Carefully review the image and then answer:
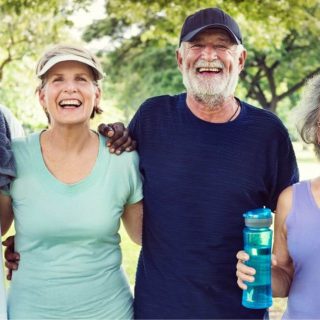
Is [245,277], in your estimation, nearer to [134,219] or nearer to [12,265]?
[134,219]

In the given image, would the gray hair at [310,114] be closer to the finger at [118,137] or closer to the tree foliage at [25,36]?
the finger at [118,137]

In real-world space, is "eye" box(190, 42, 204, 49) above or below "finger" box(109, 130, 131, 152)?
above

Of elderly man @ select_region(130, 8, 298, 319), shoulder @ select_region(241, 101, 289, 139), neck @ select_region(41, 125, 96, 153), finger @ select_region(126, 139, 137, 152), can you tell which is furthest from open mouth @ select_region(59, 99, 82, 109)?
shoulder @ select_region(241, 101, 289, 139)

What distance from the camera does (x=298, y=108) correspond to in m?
2.82

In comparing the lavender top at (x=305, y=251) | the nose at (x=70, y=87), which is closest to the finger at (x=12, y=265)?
the nose at (x=70, y=87)

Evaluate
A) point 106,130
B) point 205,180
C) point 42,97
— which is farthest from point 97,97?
point 205,180

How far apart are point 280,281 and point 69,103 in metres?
1.33

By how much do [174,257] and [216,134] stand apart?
27.1 inches

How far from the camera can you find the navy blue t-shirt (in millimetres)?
2941

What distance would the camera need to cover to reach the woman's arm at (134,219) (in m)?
3.08

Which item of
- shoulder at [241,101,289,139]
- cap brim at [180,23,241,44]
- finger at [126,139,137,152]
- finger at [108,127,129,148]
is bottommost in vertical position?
finger at [126,139,137,152]

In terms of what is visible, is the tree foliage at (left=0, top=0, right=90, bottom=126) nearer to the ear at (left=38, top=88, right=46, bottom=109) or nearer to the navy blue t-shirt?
the ear at (left=38, top=88, right=46, bottom=109)

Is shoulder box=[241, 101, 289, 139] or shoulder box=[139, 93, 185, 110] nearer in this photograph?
shoulder box=[241, 101, 289, 139]

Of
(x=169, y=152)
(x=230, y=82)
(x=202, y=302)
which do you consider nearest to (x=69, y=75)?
(x=169, y=152)
